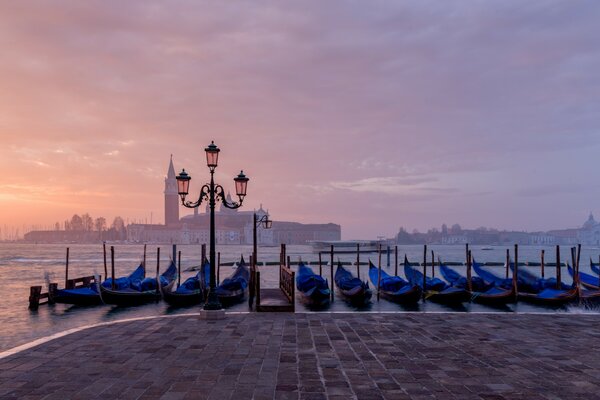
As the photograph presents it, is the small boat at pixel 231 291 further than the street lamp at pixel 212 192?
Yes

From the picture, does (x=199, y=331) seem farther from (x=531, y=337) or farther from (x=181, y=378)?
(x=531, y=337)

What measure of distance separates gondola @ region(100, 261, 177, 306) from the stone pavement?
37.6 feet

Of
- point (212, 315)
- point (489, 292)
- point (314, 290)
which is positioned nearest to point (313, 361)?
Answer: point (212, 315)

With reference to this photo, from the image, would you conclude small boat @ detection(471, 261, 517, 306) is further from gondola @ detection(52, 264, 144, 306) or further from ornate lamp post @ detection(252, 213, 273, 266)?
gondola @ detection(52, 264, 144, 306)

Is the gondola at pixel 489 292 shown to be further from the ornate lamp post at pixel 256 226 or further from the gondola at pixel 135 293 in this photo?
the gondola at pixel 135 293

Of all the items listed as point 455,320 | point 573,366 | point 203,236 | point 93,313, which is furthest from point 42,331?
point 203,236

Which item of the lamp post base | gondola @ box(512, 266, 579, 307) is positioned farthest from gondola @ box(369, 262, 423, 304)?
the lamp post base

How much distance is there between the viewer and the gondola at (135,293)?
20.1 metres

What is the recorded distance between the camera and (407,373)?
237 inches

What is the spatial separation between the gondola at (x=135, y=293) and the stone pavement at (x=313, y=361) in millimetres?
11464

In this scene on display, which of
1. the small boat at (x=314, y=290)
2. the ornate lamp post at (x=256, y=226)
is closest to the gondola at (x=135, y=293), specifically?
the ornate lamp post at (x=256, y=226)

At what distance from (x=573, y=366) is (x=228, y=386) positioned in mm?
4693

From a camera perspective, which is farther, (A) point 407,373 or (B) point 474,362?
(B) point 474,362

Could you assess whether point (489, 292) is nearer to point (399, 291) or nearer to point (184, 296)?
point (399, 291)
